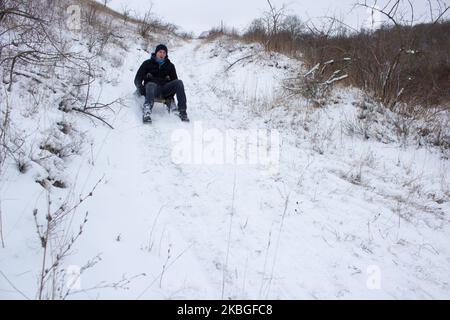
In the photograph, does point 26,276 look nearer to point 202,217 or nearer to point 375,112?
point 202,217

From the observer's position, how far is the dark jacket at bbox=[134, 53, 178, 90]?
18.5ft

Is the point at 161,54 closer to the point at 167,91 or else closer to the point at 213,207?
the point at 167,91

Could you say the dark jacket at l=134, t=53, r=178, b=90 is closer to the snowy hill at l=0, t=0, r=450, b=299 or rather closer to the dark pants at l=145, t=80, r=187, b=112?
the dark pants at l=145, t=80, r=187, b=112

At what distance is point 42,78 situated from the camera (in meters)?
4.46

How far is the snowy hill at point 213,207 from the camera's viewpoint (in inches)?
78.1

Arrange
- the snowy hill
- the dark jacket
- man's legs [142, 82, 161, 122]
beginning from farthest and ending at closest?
the dark jacket
man's legs [142, 82, 161, 122]
the snowy hill

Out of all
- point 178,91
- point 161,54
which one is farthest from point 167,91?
point 161,54

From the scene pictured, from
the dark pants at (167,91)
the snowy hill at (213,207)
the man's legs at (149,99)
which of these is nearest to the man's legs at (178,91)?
the dark pants at (167,91)

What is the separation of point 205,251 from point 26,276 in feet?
3.55

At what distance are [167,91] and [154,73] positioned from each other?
1.63ft

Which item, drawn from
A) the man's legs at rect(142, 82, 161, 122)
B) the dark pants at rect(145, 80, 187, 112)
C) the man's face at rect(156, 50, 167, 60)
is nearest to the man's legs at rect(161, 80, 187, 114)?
the dark pants at rect(145, 80, 187, 112)

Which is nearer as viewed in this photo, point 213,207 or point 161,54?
point 213,207

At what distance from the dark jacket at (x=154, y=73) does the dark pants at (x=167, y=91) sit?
0.73 feet

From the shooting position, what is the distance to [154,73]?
19.2ft
